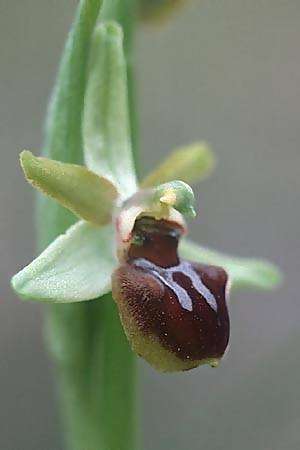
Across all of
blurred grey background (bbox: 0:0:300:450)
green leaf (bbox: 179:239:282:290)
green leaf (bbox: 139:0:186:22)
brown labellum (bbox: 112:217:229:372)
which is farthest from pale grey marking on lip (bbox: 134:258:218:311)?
blurred grey background (bbox: 0:0:300:450)

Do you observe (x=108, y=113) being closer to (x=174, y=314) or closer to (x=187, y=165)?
(x=187, y=165)

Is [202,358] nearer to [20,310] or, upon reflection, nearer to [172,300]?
[172,300]

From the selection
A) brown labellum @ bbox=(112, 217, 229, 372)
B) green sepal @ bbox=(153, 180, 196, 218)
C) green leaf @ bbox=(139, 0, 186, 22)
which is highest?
green leaf @ bbox=(139, 0, 186, 22)

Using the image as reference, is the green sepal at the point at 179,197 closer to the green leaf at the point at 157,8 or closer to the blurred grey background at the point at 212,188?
the green leaf at the point at 157,8

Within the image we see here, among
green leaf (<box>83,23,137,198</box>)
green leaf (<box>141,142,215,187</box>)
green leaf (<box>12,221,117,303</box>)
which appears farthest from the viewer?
green leaf (<box>141,142,215,187</box>)

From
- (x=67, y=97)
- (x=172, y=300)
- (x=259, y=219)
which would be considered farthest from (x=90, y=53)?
(x=259, y=219)

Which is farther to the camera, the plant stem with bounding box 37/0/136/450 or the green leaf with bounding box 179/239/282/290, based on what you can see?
the green leaf with bounding box 179/239/282/290

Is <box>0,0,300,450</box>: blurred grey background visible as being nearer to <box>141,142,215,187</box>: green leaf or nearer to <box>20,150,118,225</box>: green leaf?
<box>141,142,215,187</box>: green leaf

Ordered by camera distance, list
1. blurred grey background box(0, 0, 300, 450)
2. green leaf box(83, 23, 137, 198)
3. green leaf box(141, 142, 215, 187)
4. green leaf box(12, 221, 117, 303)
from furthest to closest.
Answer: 1. blurred grey background box(0, 0, 300, 450)
2. green leaf box(141, 142, 215, 187)
3. green leaf box(83, 23, 137, 198)
4. green leaf box(12, 221, 117, 303)
